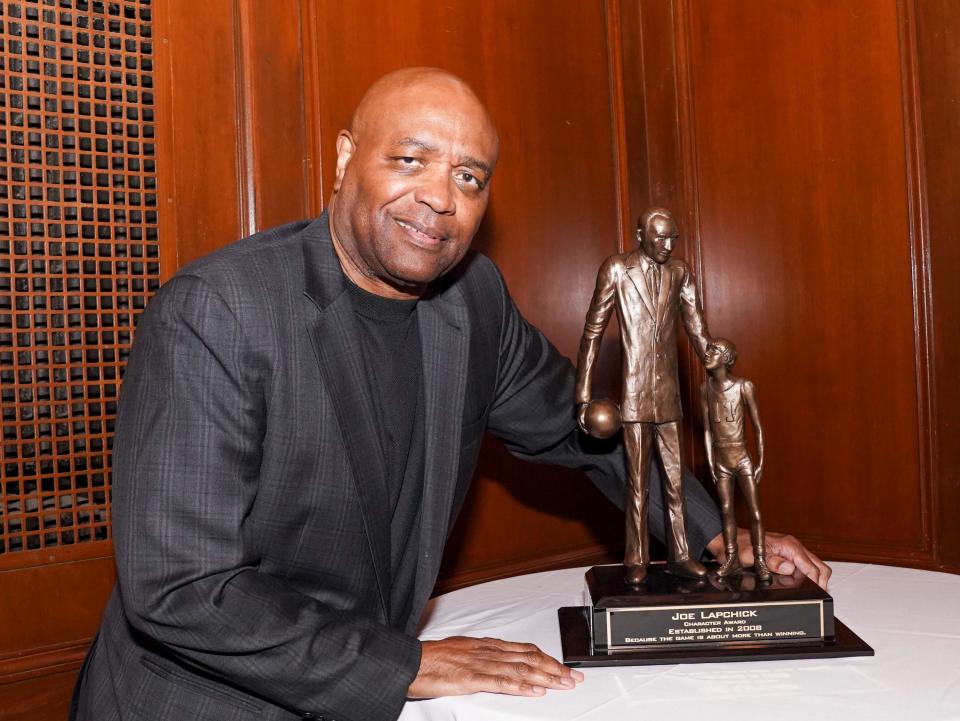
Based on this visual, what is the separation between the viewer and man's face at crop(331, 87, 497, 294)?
1.52m

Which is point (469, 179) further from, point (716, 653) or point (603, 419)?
point (716, 653)

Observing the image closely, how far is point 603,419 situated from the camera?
156 cm

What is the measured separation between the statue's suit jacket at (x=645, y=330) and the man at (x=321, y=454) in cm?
22

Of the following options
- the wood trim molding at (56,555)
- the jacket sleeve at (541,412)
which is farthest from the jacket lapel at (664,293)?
the wood trim molding at (56,555)

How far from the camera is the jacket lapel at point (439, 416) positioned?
5.09ft

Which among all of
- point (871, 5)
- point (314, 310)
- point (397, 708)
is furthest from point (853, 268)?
point (397, 708)

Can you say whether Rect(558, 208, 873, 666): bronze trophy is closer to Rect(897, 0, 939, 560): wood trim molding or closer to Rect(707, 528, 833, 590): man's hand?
Rect(707, 528, 833, 590): man's hand

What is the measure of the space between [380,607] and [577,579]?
0.53 m

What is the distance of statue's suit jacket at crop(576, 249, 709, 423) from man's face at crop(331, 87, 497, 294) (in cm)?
28

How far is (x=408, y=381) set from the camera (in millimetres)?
1637

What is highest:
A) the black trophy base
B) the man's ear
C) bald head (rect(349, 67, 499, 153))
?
bald head (rect(349, 67, 499, 153))

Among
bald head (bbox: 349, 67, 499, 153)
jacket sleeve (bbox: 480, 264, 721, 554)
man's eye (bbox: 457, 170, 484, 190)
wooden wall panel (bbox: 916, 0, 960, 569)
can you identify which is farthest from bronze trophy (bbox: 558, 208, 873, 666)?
wooden wall panel (bbox: 916, 0, 960, 569)

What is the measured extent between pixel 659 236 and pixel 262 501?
79 centimetres

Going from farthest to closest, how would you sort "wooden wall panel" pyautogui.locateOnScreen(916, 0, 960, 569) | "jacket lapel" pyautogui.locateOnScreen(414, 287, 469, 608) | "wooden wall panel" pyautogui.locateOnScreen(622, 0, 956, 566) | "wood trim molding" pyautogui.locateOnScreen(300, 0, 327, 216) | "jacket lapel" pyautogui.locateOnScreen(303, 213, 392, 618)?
"wooden wall panel" pyautogui.locateOnScreen(622, 0, 956, 566) → "wooden wall panel" pyautogui.locateOnScreen(916, 0, 960, 569) → "wood trim molding" pyautogui.locateOnScreen(300, 0, 327, 216) → "jacket lapel" pyautogui.locateOnScreen(414, 287, 469, 608) → "jacket lapel" pyautogui.locateOnScreen(303, 213, 392, 618)
